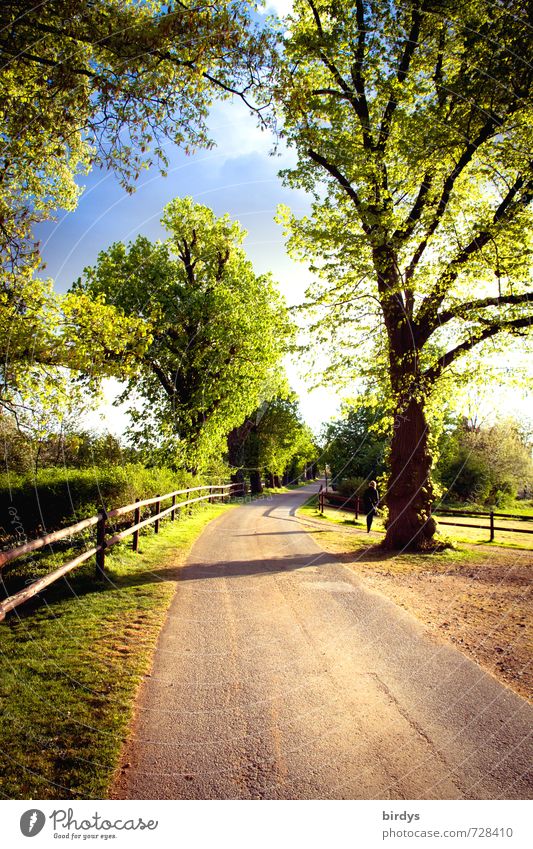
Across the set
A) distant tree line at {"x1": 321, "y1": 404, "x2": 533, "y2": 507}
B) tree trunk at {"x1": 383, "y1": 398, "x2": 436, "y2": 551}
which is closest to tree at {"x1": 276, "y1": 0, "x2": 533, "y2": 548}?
tree trunk at {"x1": 383, "y1": 398, "x2": 436, "y2": 551}

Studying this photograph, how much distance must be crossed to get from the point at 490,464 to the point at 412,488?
26.5 meters

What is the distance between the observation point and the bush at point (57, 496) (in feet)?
35.0

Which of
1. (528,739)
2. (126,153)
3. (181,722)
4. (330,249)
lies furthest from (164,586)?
(330,249)

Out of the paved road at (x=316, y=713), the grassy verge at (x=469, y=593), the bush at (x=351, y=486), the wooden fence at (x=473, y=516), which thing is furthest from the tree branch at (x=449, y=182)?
the bush at (x=351, y=486)

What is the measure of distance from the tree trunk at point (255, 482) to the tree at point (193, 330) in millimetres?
15753

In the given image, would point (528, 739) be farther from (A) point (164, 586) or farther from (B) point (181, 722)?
(A) point (164, 586)

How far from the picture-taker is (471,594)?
8125 mm

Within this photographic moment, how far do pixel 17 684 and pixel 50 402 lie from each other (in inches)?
225

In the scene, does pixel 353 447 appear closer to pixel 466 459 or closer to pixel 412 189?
pixel 466 459

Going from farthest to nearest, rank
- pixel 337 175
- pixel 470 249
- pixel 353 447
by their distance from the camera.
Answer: pixel 353 447 → pixel 337 175 → pixel 470 249

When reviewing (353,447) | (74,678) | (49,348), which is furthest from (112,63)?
(353,447)

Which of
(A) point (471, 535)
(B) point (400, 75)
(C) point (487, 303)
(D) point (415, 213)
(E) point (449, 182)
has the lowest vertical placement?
(A) point (471, 535)

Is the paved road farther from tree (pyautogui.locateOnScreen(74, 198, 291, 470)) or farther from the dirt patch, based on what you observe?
tree (pyautogui.locateOnScreen(74, 198, 291, 470))

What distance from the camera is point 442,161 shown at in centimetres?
1034
